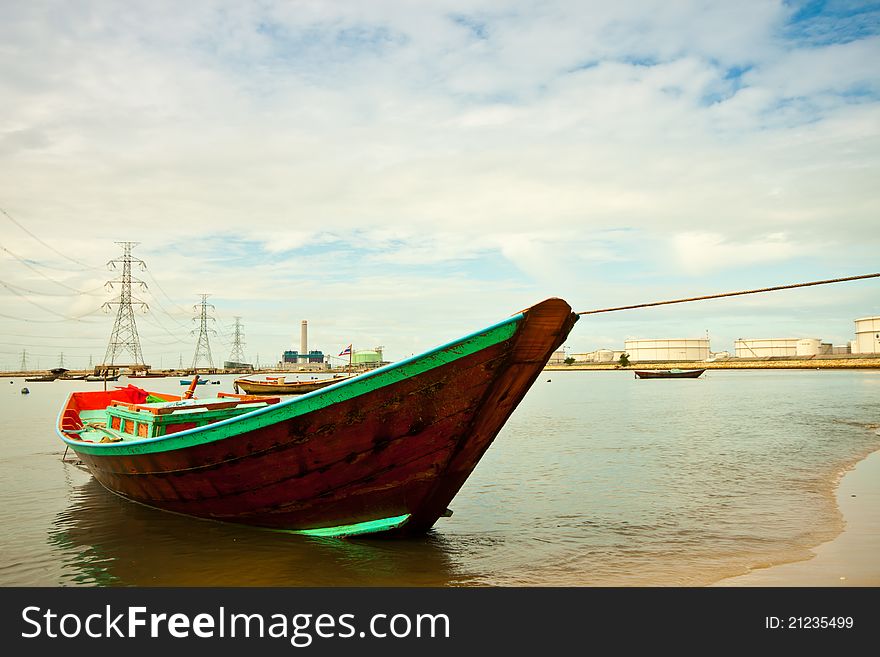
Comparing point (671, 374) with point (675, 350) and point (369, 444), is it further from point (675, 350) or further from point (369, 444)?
point (369, 444)

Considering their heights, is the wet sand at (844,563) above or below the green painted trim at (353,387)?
below

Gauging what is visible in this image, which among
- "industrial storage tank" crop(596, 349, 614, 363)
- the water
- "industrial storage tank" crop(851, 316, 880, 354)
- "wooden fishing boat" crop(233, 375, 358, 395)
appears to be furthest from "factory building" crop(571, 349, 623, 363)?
the water

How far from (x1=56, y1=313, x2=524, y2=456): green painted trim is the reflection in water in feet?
4.73

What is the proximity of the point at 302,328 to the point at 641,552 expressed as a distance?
168 meters

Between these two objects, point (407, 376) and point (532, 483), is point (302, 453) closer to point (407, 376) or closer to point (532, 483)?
point (407, 376)

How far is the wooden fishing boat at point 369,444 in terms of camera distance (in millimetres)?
6895

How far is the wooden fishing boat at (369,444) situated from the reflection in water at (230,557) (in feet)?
0.77

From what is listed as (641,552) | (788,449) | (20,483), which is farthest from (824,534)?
(20,483)

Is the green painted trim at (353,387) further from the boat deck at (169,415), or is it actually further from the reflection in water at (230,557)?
the boat deck at (169,415)

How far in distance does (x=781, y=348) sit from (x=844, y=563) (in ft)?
464

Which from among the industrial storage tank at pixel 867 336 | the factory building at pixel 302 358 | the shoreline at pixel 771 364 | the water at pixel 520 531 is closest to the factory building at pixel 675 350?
the shoreline at pixel 771 364

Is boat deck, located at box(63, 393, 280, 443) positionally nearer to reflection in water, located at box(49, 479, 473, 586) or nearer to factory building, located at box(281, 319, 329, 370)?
reflection in water, located at box(49, 479, 473, 586)

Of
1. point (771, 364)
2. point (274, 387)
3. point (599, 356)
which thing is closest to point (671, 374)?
point (771, 364)

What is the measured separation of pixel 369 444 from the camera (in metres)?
7.36
